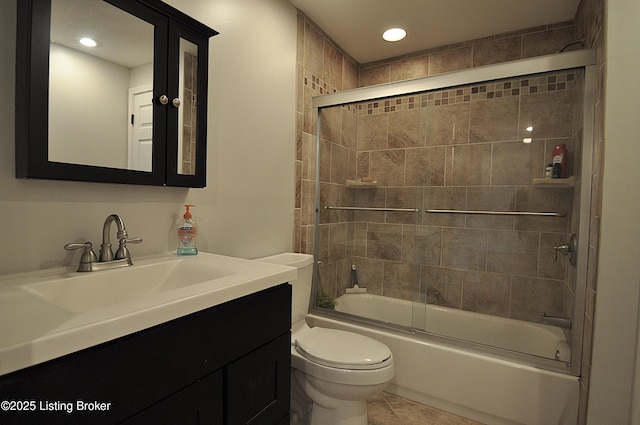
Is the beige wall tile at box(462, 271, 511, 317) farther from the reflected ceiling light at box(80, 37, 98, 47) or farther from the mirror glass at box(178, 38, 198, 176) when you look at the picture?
the reflected ceiling light at box(80, 37, 98, 47)

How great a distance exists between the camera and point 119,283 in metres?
1.05

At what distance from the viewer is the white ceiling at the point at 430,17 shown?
6.80 ft

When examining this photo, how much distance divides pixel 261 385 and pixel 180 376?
1.10 ft

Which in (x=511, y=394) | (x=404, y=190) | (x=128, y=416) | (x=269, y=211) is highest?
(x=404, y=190)

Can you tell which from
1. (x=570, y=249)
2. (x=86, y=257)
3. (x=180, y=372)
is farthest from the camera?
(x=570, y=249)

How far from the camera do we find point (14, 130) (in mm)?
942

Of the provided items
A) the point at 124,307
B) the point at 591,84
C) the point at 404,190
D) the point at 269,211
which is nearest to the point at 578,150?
the point at 591,84

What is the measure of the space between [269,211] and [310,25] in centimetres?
140

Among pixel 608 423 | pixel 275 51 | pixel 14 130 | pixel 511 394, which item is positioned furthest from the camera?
pixel 275 51

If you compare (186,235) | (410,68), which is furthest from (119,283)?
(410,68)

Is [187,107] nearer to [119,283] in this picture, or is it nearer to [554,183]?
[119,283]

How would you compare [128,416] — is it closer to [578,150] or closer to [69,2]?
[69,2]

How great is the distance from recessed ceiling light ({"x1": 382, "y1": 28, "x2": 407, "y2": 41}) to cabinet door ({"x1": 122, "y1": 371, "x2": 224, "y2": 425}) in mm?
2513

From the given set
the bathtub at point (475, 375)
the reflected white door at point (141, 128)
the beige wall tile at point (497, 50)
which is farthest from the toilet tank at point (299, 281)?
the beige wall tile at point (497, 50)
